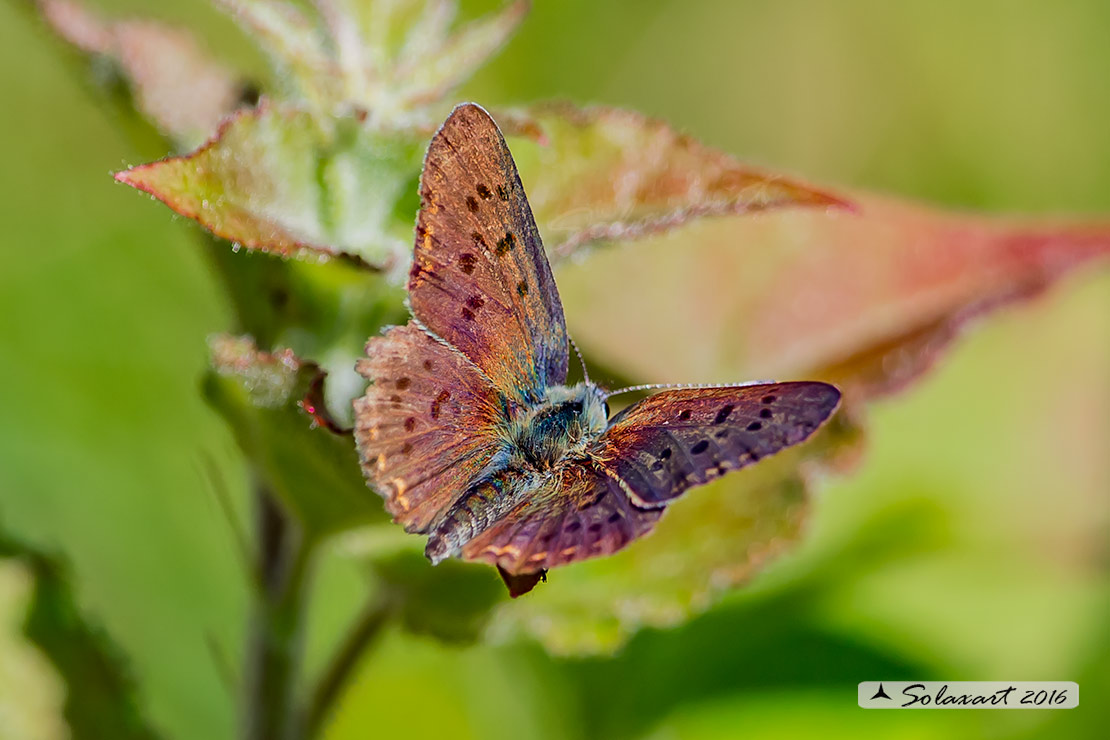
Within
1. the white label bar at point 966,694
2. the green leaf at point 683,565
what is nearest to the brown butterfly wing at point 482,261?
the green leaf at point 683,565

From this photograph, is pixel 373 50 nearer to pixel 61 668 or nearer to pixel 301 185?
pixel 301 185

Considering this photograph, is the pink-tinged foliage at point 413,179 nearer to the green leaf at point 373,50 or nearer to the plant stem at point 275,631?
the green leaf at point 373,50

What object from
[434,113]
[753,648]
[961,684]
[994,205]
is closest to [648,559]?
[434,113]

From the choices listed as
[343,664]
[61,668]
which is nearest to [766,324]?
[343,664]

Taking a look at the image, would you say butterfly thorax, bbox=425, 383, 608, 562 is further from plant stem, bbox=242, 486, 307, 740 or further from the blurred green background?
the blurred green background

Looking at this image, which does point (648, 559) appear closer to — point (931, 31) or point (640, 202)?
point (640, 202)

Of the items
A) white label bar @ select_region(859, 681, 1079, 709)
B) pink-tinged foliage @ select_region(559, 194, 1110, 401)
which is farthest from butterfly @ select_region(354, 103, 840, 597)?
white label bar @ select_region(859, 681, 1079, 709)
